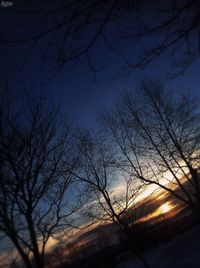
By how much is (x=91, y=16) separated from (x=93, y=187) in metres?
16.3

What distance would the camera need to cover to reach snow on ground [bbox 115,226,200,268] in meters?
13.7

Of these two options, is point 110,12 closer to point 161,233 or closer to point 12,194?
point 12,194

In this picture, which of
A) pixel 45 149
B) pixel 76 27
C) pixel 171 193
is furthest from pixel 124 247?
pixel 76 27

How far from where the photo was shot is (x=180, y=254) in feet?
53.6

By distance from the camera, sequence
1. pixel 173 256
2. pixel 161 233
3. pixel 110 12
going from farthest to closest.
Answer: pixel 161 233, pixel 173 256, pixel 110 12

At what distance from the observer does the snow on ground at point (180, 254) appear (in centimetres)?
1371

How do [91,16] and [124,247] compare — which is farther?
[124,247]

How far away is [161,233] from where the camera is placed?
2880 cm

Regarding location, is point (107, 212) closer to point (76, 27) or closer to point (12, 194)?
point (12, 194)

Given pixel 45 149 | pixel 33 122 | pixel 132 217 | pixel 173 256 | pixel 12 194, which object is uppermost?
pixel 33 122

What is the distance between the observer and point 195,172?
1961 cm

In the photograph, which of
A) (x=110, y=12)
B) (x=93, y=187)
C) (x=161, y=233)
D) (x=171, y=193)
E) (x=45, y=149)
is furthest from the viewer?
(x=161, y=233)

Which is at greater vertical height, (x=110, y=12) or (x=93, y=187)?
(x=93, y=187)

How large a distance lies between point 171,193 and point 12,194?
48.2ft
